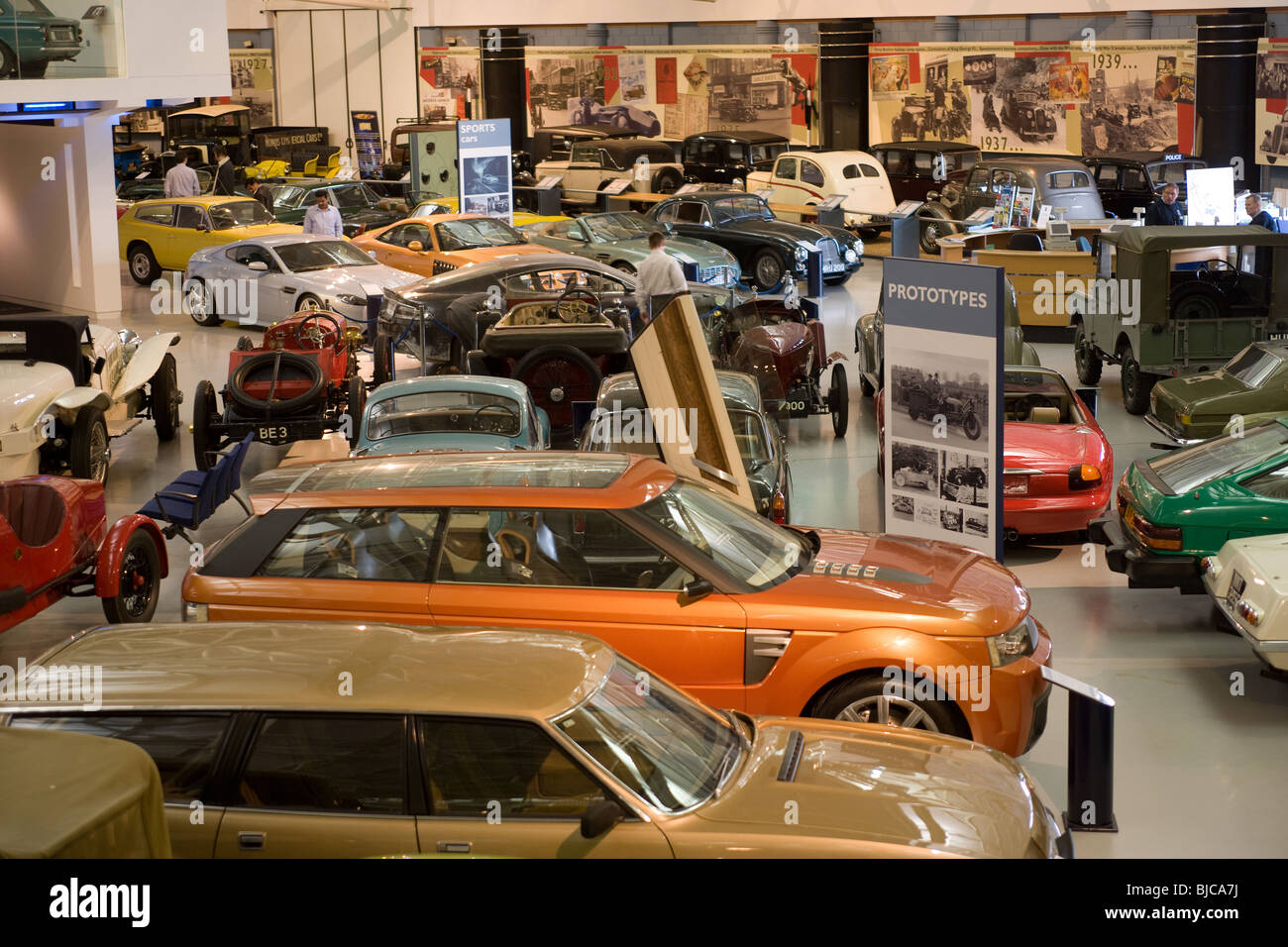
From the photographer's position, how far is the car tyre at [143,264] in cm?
2406

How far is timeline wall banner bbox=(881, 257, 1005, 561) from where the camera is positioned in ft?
26.9

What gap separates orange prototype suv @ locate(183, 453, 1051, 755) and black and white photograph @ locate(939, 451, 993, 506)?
144cm

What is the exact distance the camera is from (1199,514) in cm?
852

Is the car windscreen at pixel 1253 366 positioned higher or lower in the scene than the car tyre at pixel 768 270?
lower

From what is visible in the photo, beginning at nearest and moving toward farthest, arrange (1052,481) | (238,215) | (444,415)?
(1052,481), (444,415), (238,215)

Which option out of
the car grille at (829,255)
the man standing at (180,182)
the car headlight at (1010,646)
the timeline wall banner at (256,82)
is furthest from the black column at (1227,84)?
the timeline wall banner at (256,82)

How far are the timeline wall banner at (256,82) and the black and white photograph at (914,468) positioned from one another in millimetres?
37589

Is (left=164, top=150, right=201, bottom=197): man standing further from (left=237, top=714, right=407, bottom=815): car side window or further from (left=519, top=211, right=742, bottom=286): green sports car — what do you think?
(left=237, top=714, right=407, bottom=815): car side window

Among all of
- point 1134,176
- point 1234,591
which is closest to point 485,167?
point 1134,176

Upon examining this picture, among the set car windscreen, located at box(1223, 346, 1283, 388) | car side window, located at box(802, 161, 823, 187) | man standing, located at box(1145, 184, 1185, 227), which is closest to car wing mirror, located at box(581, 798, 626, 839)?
car windscreen, located at box(1223, 346, 1283, 388)

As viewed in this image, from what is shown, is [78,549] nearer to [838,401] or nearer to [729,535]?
[729,535]

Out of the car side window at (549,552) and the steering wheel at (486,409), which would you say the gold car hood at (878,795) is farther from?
the steering wheel at (486,409)

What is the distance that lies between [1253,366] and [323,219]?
14.6 m

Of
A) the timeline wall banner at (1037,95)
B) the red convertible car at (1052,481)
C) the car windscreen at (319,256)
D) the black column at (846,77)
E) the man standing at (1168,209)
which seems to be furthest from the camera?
the black column at (846,77)
